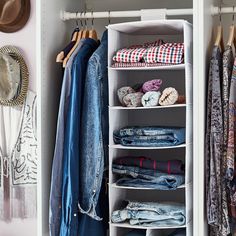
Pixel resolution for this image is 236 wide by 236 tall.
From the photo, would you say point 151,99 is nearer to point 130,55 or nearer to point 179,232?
point 130,55

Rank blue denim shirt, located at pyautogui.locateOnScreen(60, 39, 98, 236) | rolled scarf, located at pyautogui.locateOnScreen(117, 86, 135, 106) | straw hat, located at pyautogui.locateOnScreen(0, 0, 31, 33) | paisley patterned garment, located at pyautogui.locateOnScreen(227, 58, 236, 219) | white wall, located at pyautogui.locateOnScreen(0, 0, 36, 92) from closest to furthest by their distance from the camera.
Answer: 1. paisley patterned garment, located at pyautogui.locateOnScreen(227, 58, 236, 219)
2. blue denim shirt, located at pyautogui.locateOnScreen(60, 39, 98, 236)
3. rolled scarf, located at pyautogui.locateOnScreen(117, 86, 135, 106)
4. straw hat, located at pyautogui.locateOnScreen(0, 0, 31, 33)
5. white wall, located at pyautogui.locateOnScreen(0, 0, 36, 92)

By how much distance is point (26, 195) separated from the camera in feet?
10.8

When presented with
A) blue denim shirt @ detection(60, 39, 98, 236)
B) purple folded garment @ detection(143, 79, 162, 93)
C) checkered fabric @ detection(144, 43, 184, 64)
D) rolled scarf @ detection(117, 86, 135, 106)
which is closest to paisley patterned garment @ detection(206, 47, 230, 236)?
checkered fabric @ detection(144, 43, 184, 64)

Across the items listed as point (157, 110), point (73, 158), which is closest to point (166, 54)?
point (157, 110)

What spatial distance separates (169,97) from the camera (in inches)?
94.0

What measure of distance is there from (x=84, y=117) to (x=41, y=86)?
Result: 24 centimetres

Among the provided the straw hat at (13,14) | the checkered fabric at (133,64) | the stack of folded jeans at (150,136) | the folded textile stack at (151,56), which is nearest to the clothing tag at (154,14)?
the folded textile stack at (151,56)

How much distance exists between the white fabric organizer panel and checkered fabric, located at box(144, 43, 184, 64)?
0.09 ft

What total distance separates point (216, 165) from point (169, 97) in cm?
36

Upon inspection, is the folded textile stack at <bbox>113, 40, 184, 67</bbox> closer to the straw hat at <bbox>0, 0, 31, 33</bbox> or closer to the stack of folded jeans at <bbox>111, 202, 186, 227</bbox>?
the stack of folded jeans at <bbox>111, 202, 186, 227</bbox>

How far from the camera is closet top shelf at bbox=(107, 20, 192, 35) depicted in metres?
2.40

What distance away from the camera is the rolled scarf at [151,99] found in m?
2.41

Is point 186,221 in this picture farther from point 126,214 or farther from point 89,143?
point 89,143

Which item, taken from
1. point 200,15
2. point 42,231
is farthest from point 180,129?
point 42,231
